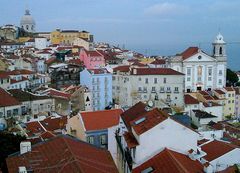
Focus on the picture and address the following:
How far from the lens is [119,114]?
2836cm

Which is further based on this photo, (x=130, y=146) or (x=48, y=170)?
(x=130, y=146)

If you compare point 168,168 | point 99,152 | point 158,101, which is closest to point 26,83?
point 158,101

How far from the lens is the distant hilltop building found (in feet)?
391

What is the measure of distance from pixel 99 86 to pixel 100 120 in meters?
20.8

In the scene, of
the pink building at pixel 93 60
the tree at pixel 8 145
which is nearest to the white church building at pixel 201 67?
the pink building at pixel 93 60

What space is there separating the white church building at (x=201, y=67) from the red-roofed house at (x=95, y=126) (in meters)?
35.9

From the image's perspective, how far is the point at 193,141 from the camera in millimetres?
17875

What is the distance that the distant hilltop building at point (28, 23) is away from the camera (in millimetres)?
119312

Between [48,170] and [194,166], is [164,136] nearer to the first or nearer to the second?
[194,166]

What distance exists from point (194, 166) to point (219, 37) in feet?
173

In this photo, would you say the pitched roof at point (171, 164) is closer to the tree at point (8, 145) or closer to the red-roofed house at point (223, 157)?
the red-roofed house at point (223, 157)

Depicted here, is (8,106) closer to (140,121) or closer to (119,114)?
(119,114)

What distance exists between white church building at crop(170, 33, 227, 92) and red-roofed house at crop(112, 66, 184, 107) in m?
12.5

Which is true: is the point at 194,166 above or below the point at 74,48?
below
